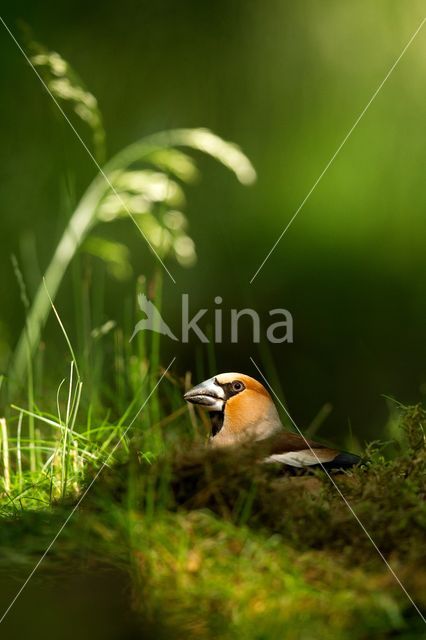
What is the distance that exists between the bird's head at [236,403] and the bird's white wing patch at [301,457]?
10.4 inches

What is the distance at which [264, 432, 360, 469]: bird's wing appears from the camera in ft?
5.88

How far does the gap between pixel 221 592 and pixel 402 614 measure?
25 centimetres

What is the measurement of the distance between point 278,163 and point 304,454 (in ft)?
7.14

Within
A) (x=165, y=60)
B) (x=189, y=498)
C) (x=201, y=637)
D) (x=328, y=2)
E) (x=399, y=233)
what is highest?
(x=328, y=2)

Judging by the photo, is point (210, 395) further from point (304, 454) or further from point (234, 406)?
point (304, 454)

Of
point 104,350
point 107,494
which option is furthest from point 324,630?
point 104,350

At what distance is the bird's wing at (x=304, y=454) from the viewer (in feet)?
5.88

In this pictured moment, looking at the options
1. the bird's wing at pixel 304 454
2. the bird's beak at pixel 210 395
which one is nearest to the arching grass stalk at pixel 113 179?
the bird's beak at pixel 210 395

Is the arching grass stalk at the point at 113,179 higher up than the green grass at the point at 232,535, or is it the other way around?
the arching grass stalk at the point at 113,179

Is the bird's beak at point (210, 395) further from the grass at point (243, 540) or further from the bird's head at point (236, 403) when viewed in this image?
the grass at point (243, 540)

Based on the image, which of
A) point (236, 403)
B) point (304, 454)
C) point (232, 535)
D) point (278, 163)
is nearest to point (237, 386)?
point (236, 403)

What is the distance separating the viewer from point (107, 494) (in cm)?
153

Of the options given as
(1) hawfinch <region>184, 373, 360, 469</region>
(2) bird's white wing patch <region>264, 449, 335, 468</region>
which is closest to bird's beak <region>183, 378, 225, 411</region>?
(1) hawfinch <region>184, 373, 360, 469</region>

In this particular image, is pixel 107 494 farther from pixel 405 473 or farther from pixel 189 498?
pixel 405 473
